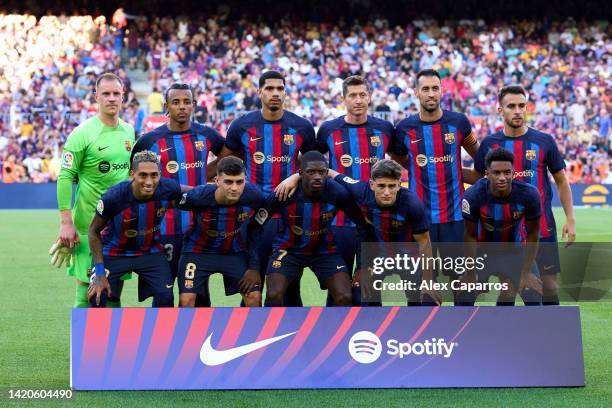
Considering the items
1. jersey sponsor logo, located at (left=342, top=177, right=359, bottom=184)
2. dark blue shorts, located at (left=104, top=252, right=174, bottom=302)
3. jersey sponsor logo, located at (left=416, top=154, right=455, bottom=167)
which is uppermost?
jersey sponsor logo, located at (left=416, top=154, right=455, bottom=167)

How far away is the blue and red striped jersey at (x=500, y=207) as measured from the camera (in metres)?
6.66

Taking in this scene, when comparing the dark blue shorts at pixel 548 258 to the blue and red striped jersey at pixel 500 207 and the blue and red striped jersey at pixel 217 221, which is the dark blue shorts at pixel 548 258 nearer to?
the blue and red striped jersey at pixel 500 207

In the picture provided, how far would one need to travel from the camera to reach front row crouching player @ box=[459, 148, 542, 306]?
21.3 feet

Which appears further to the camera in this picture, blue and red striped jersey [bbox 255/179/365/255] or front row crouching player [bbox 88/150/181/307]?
blue and red striped jersey [bbox 255/179/365/255]

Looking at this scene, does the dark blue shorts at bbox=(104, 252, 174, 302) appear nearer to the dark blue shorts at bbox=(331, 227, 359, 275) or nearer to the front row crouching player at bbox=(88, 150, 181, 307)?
the front row crouching player at bbox=(88, 150, 181, 307)

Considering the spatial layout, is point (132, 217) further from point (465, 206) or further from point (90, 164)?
point (465, 206)

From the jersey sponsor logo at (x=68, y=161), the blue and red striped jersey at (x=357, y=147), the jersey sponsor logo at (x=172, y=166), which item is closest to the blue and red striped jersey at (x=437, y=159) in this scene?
the blue and red striped jersey at (x=357, y=147)

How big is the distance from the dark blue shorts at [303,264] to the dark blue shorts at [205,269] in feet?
0.72

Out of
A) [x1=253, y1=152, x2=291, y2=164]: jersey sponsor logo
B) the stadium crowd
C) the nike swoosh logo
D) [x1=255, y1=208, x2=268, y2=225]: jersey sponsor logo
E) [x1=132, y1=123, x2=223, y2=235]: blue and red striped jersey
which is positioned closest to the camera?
the nike swoosh logo

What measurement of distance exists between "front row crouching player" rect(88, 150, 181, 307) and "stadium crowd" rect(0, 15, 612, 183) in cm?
1873

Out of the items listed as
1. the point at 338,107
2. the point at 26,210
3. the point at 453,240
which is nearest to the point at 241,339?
the point at 453,240

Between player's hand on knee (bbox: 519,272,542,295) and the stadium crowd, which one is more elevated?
the stadium crowd

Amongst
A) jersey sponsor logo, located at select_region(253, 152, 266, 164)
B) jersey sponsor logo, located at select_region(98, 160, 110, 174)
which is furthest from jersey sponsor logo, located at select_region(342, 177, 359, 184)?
jersey sponsor logo, located at select_region(98, 160, 110, 174)

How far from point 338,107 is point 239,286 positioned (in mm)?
20696
